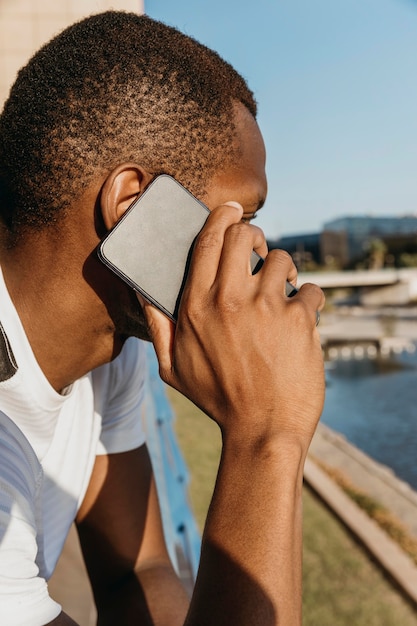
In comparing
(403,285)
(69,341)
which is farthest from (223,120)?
(403,285)

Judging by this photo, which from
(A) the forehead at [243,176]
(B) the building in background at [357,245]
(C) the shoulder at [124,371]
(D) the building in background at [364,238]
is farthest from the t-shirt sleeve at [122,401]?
(D) the building in background at [364,238]

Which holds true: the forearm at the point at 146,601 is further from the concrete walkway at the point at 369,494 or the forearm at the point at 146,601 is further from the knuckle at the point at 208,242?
the concrete walkway at the point at 369,494

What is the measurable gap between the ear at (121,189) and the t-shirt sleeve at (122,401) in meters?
0.70

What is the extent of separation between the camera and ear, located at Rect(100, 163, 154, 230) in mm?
1506

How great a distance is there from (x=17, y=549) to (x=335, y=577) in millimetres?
5060

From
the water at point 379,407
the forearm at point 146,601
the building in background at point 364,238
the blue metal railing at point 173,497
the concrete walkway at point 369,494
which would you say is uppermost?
the forearm at point 146,601

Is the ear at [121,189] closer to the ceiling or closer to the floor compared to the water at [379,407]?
closer to the ceiling

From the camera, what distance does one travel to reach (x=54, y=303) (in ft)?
5.29

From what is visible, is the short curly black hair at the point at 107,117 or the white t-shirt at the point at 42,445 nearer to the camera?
the white t-shirt at the point at 42,445

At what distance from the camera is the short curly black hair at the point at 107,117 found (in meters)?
1.54

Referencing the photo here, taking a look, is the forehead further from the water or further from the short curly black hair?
the water

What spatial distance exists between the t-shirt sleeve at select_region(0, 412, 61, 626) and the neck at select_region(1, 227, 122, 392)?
→ 0.79 feet

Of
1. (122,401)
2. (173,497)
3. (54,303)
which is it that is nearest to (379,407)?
(173,497)

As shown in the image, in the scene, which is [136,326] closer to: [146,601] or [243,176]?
[243,176]
